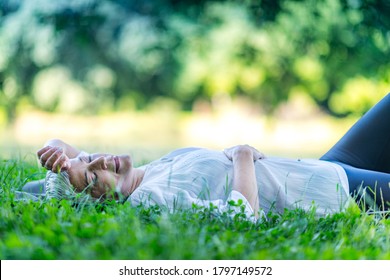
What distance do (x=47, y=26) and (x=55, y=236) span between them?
763 cm

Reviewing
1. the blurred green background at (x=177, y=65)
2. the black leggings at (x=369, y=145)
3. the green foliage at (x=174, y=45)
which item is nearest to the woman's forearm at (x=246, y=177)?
the black leggings at (x=369, y=145)

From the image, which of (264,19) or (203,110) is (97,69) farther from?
(203,110)

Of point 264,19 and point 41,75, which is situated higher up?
point 264,19

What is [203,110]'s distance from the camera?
2022 centimetres

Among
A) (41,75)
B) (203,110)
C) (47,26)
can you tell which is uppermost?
(47,26)

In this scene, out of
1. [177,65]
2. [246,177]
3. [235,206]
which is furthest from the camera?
[177,65]

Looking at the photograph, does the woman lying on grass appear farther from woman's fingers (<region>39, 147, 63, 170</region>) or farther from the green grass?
the green grass

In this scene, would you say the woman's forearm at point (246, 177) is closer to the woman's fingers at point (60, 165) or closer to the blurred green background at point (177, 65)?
the woman's fingers at point (60, 165)

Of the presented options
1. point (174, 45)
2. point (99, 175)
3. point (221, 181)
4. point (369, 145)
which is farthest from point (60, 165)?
point (174, 45)

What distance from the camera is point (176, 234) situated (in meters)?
2.42

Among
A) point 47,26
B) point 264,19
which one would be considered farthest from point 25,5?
point 264,19

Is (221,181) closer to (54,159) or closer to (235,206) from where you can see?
(235,206)

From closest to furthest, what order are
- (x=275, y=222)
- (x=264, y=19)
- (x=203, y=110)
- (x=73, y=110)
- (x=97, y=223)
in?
(x=97, y=223) < (x=275, y=222) < (x=264, y=19) < (x=73, y=110) < (x=203, y=110)

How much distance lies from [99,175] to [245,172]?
828mm
